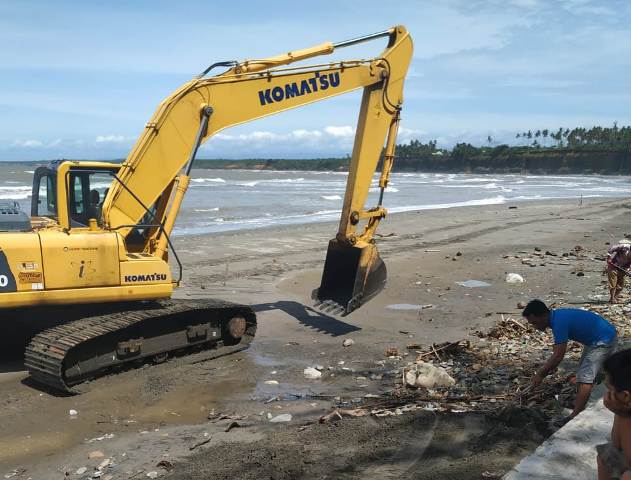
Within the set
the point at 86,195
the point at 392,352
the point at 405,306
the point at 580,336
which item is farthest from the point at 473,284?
the point at 86,195

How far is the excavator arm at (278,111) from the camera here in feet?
26.4

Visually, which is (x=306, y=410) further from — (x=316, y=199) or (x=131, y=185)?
(x=316, y=199)

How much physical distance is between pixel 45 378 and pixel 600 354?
18.3ft

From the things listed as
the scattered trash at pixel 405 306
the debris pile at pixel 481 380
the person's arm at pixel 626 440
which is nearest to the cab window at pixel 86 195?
the debris pile at pixel 481 380

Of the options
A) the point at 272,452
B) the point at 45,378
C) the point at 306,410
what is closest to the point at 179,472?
the point at 272,452

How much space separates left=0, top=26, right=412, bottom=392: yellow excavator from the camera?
7.18m

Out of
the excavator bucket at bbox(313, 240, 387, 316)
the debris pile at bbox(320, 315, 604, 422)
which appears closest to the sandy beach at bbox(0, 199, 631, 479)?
the debris pile at bbox(320, 315, 604, 422)

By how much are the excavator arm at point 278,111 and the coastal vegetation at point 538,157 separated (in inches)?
3727

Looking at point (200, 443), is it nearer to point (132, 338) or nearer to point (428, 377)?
point (132, 338)

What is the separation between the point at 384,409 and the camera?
251 inches

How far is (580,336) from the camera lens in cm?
582

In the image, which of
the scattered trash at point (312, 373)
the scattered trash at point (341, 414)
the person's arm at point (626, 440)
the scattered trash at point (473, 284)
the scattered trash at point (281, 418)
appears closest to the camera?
the person's arm at point (626, 440)

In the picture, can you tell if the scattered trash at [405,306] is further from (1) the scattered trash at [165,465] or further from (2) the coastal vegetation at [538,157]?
(2) the coastal vegetation at [538,157]

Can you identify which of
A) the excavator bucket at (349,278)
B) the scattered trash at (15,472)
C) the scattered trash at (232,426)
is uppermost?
the excavator bucket at (349,278)
